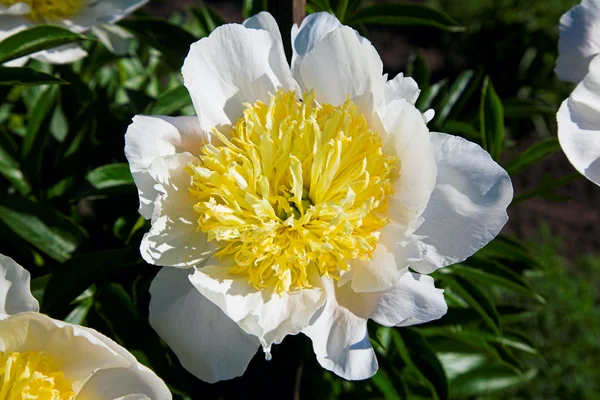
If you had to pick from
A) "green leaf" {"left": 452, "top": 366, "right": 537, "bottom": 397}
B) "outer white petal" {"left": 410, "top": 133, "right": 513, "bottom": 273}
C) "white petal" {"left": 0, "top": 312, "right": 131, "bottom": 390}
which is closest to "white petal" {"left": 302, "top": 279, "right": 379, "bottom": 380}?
"outer white petal" {"left": 410, "top": 133, "right": 513, "bottom": 273}

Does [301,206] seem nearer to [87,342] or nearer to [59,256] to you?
[87,342]

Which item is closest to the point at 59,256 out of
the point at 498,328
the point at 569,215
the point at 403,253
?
the point at 403,253

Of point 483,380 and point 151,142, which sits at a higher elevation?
point 151,142

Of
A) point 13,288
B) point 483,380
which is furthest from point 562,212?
point 13,288

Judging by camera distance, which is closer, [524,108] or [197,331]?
[197,331]

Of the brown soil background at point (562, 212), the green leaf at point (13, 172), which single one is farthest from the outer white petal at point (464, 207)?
the brown soil background at point (562, 212)

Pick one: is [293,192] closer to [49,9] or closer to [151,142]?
[151,142]
